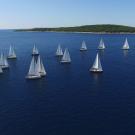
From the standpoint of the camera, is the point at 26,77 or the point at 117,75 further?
the point at 117,75

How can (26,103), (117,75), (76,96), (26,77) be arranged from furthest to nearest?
(117,75) → (26,77) → (76,96) → (26,103)

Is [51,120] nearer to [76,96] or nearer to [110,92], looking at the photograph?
[76,96]

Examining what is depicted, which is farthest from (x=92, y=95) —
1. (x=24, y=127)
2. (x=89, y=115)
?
(x=24, y=127)

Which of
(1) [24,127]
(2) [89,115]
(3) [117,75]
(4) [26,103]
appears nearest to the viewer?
(1) [24,127]

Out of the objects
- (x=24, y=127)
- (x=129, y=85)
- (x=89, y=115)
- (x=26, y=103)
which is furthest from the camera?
(x=129, y=85)

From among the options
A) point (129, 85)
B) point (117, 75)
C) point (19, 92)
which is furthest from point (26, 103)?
point (117, 75)

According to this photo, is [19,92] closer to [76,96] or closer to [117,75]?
[76,96]

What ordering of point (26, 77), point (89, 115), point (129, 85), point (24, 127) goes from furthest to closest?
point (26, 77) < point (129, 85) < point (89, 115) < point (24, 127)

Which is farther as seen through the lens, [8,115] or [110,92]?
[110,92]
